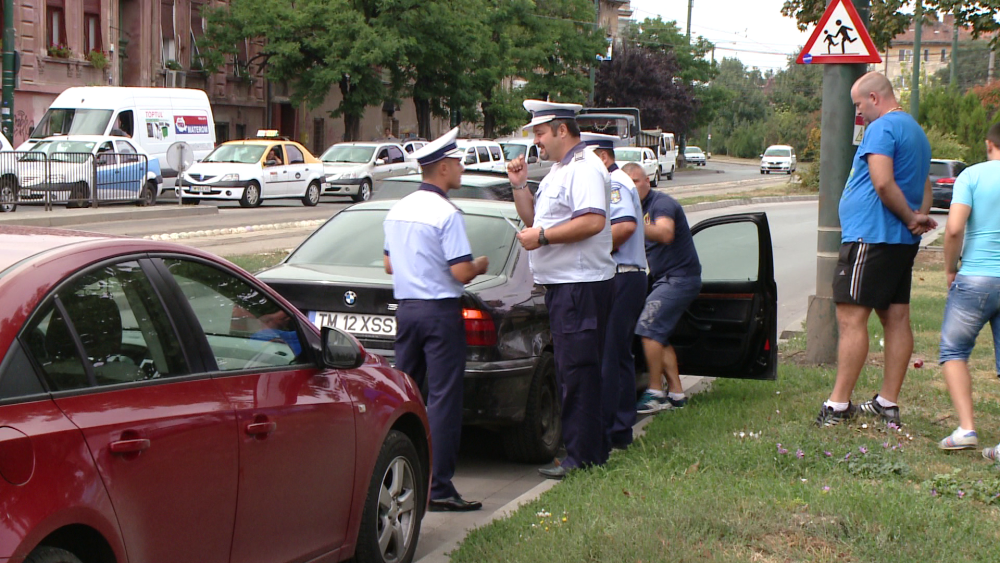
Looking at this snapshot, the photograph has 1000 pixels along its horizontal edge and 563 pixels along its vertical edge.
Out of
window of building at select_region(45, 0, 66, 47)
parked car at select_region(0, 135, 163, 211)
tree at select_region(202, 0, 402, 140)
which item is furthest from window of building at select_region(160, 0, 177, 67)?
parked car at select_region(0, 135, 163, 211)

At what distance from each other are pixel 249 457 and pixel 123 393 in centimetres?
54

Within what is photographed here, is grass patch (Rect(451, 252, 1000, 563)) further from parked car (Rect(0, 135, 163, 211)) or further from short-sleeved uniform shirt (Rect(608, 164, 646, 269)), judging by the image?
parked car (Rect(0, 135, 163, 211))

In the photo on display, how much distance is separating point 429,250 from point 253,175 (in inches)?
933

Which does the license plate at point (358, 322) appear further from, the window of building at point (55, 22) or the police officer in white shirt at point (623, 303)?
the window of building at point (55, 22)

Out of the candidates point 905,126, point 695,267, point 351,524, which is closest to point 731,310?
point 695,267

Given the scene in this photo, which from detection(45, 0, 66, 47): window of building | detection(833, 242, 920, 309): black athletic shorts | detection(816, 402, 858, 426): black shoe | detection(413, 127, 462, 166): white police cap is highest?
detection(45, 0, 66, 47): window of building

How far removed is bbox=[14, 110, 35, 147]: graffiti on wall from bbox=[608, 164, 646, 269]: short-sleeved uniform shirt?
97.2 ft

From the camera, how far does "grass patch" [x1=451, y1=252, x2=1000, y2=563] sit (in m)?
4.29

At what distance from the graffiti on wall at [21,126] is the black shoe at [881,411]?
100 feet

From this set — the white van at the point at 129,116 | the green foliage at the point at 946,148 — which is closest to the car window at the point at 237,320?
the white van at the point at 129,116

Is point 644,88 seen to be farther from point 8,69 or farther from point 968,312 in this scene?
point 968,312

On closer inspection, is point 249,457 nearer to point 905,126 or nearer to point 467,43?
point 905,126

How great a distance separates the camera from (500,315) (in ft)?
19.7

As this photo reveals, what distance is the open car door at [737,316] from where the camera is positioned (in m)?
7.32
